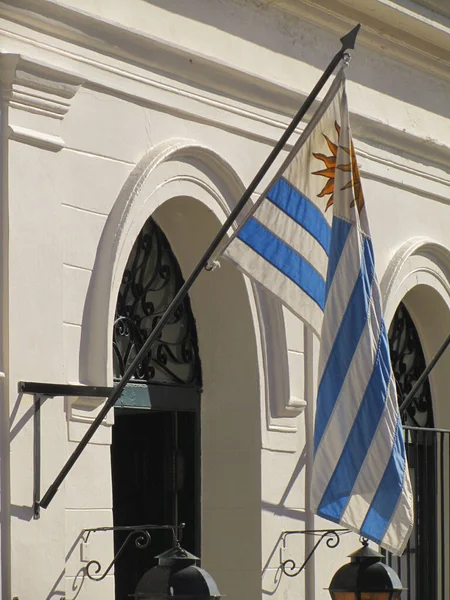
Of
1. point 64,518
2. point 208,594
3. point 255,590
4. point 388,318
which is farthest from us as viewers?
point 388,318

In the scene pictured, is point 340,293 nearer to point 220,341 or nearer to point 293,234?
point 293,234

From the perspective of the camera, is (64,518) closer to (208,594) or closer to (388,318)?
(208,594)

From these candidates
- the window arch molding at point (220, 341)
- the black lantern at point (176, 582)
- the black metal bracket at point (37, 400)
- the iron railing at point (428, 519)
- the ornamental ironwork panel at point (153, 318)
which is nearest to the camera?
the black lantern at point (176, 582)

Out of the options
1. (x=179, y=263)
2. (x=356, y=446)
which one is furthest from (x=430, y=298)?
(x=356, y=446)

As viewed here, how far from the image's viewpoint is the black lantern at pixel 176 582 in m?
6.31

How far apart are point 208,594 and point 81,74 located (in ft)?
8.74

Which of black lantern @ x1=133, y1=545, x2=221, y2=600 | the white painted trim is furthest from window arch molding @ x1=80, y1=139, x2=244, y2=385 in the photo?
black lantern @ x1=133, y1=545, x2=221, y2=600

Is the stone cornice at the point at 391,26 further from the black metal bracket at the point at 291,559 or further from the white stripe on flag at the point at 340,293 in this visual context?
the black metal bracket at the point at 291,559

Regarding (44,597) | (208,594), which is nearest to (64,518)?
(44,597)

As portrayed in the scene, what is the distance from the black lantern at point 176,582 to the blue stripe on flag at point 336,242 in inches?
58.4

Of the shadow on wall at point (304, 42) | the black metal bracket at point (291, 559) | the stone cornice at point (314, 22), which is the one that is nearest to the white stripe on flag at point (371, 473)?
the black metal bracket at point (291, 559)

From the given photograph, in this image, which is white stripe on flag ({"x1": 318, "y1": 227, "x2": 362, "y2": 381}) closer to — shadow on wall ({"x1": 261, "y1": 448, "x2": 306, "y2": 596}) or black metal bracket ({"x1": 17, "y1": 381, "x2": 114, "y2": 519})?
black metal bracket ({"x1": 17, "y1": 381, "x2": 114, "y2": 519})

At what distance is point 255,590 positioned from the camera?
8.05 meters

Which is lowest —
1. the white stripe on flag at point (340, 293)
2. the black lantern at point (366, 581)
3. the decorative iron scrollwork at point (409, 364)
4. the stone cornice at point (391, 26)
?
the black lantern at point (366, 581)
